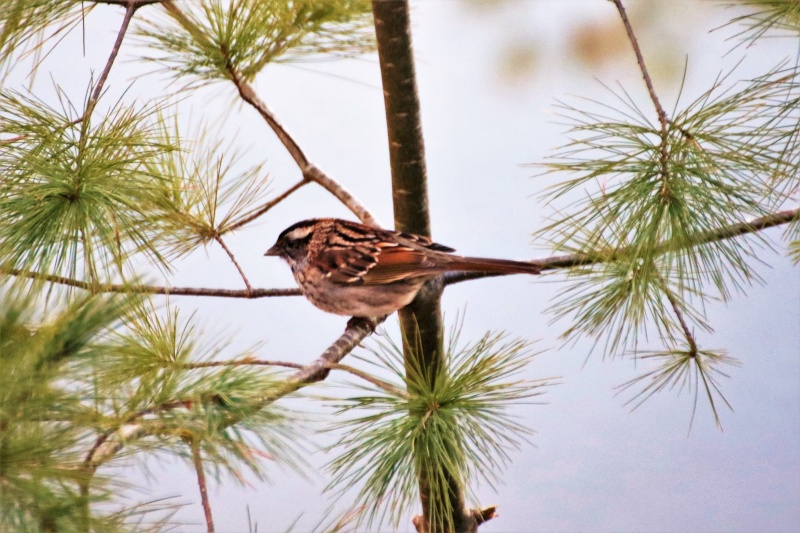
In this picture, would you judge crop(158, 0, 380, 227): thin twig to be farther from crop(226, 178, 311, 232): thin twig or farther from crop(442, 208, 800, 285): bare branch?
crop(442, 208, 800, 285): bare branch

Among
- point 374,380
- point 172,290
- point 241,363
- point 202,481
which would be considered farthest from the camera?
point 172,290

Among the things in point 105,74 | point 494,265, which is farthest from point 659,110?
point 105,74

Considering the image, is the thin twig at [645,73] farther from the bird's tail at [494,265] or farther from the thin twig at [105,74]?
the thin twig at [105,74]

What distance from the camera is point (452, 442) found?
123 centimetres

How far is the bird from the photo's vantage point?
164 cm

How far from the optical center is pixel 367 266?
1.70 meters

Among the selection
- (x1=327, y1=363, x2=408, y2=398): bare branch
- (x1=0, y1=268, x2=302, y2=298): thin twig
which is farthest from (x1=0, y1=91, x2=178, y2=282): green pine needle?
(x1=327, y1=363, x2=408, y2=398): bare branch

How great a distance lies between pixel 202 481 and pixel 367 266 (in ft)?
2.47

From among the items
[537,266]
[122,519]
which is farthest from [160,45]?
[122,519]

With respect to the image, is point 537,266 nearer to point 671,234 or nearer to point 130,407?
point 671,234

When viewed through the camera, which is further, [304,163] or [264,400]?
[304,163]

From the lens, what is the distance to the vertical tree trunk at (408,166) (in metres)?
1.55

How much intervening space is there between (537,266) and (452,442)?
0.43 meters

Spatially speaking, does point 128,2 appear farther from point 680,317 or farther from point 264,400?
point 680,317
